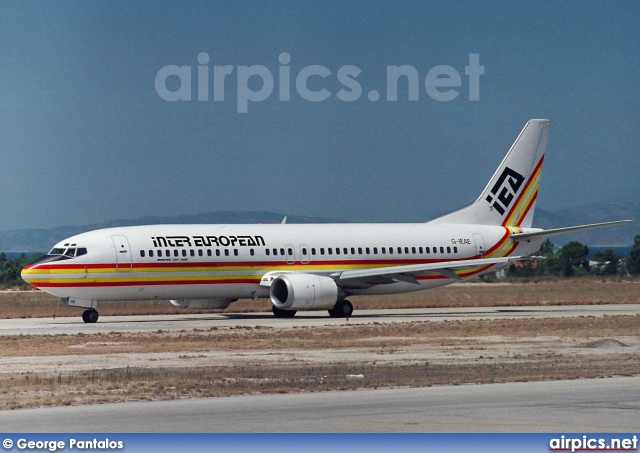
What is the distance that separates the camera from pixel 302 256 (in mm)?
49656

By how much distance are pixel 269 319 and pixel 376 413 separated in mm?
28267

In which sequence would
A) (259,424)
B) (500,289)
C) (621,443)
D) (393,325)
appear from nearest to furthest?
1. (621,443)
2. (259,424)
3. (393,325)
4. (500,289)

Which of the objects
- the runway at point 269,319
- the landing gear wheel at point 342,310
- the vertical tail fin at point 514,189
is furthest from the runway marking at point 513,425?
the vertical tail fin at point 514,189

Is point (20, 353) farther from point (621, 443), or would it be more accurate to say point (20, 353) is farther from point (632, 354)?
point (621, 443)

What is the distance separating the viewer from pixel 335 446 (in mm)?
15414

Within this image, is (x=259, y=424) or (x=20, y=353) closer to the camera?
(x=259, y=424)

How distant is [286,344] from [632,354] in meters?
9.24

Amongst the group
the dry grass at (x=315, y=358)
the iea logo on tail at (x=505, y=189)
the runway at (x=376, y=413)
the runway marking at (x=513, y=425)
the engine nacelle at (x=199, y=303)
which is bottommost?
the runway marking at (x=513, y=425)

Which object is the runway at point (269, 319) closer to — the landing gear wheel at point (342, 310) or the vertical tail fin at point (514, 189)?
the landing gear wheel at point (342, 310)

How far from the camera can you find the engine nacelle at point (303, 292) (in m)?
46.4

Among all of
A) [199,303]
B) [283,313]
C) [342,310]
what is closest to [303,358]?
[342,310]

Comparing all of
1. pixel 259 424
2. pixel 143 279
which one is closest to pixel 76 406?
pixel 259 424

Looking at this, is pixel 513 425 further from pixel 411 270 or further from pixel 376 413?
pixel 411 270

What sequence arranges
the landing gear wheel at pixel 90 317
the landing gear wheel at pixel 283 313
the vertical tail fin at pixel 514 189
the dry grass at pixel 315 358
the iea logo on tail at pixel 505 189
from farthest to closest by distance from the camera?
the iea logo on tail at pixel 505 189 < the vertical tail fin at pixel 514 189 < the landing gear wheel at pixel 283 313 < the landing gear wheel at pixel 90 317 < the dry grass at pixel 315 358
